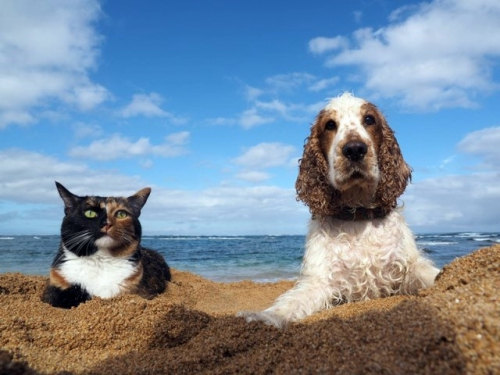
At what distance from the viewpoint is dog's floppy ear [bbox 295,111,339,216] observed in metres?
4.75

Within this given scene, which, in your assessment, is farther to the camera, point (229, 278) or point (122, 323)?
point (229, 278)

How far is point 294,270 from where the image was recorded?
46.1 feet

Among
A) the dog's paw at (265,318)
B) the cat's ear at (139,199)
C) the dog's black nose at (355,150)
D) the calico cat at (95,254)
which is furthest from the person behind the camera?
the cat's ear at (139,199)

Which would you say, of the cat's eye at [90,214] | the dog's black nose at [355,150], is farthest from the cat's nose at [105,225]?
the dog's black nose at [355,150]

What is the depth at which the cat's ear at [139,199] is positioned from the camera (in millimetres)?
5375

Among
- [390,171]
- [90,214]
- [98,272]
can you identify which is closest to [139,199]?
→ [90,214]

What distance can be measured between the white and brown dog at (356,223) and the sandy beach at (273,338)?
45 centimetres

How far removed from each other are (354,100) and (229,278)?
815cm

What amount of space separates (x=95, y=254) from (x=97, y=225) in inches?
12.8

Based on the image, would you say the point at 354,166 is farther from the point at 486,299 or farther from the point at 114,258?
the point at 114,258

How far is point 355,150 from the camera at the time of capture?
4176 mm

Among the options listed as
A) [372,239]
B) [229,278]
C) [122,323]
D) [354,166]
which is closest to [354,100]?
[354,166]

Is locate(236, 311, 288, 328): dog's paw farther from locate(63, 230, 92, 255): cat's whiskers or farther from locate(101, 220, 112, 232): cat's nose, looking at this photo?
locate(63, 230, 92, 255): cat's whiskers

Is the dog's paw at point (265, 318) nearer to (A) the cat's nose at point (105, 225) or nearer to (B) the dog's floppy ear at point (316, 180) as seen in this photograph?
(B) the dog's floppy ear at point (316, 180)
